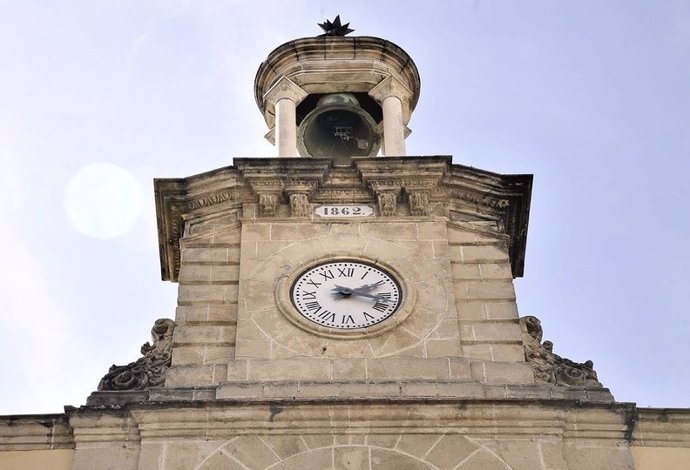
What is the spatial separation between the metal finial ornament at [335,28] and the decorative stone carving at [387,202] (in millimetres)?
4755

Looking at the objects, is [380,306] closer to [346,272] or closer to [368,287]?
[368,287]

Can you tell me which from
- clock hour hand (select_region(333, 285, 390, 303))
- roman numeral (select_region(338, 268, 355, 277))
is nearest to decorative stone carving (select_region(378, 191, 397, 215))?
roman numeral (select_region(338, 268, 355, 277))

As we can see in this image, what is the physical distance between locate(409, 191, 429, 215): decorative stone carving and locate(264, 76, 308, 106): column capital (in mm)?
3758

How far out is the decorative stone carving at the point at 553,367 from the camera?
45.7 ft

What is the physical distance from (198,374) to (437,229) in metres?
3.78

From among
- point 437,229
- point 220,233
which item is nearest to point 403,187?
point 437,229

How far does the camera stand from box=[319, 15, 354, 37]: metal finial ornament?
67.0 ft

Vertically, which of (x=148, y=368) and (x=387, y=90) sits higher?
(x=387, y=90)

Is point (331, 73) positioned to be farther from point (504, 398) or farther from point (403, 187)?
point (504, 398)

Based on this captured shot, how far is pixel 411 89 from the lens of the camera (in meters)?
19.9

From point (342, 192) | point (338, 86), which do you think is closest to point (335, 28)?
point (338, 86)

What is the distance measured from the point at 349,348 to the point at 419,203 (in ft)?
9.26

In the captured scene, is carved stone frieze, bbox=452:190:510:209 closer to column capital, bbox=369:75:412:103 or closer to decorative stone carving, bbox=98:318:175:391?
column capital, bbox=369:75:412:103

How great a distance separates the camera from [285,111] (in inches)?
752
